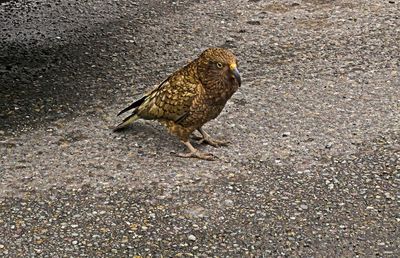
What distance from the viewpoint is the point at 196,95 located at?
439cm

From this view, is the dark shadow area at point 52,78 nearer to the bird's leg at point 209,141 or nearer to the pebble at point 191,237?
the bird's leg at point 209,141

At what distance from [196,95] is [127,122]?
0.55 meters

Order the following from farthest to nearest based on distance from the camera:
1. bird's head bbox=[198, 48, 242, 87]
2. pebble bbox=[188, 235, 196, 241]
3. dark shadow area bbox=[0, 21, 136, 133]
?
dark shadow area bbox=[0, 21, 136, 133] < bird's head bbox=[198, 48, 242, 87] < pebble bbox=[188, 235, 196, 241]

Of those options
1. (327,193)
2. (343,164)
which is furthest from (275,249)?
(343,164)

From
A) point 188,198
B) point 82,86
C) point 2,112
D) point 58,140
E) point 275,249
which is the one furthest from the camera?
point 82,86

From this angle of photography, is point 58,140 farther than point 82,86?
No

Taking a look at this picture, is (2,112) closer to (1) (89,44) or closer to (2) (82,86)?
(2) (82,86)

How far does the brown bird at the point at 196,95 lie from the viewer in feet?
14.4

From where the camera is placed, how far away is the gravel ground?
12.7ft

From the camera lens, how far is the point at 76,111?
510 cm

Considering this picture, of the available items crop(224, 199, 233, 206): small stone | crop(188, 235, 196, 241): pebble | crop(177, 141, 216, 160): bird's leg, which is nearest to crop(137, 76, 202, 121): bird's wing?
crop(177, 141, 216, 160): bird's leg

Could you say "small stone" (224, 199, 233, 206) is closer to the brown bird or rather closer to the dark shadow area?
the brown bird

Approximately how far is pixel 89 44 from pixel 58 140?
1.55 m

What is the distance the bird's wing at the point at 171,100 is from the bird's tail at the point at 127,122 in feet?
0.22
